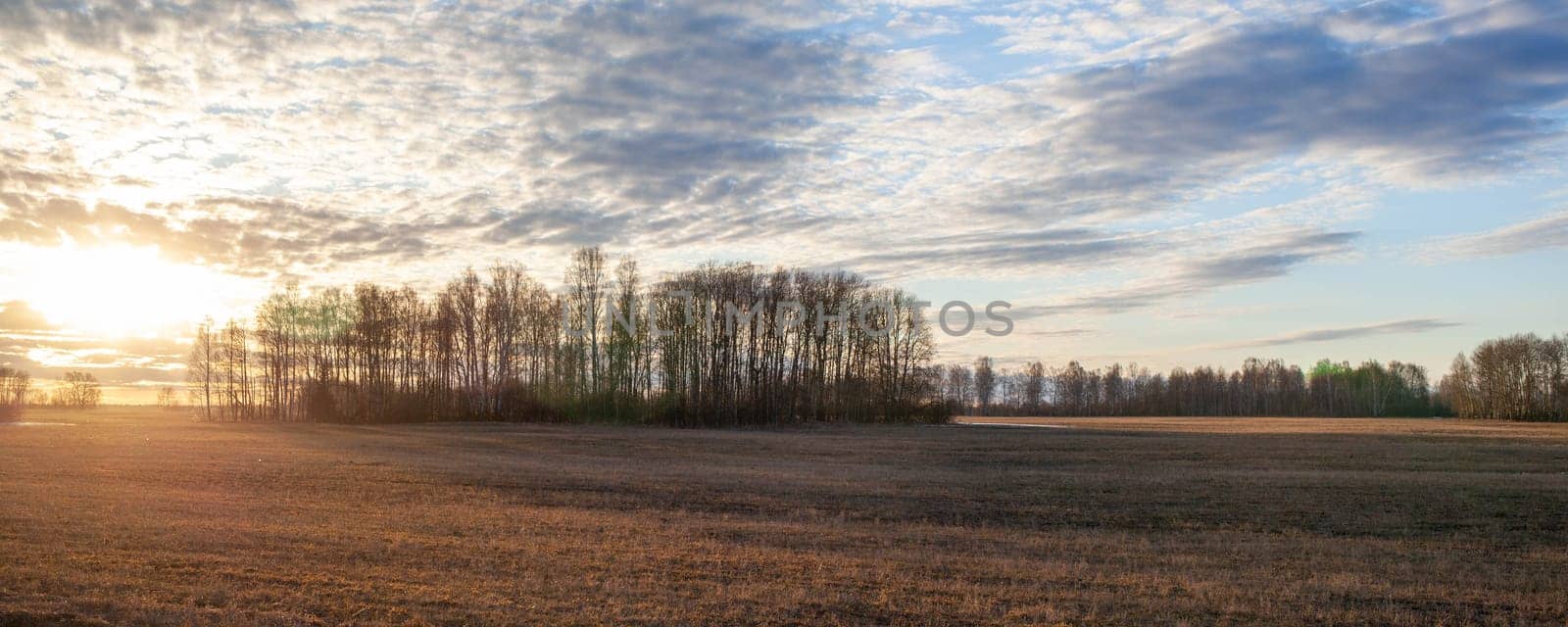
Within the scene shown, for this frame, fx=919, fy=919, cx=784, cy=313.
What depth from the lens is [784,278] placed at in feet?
294

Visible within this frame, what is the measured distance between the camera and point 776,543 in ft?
54.1

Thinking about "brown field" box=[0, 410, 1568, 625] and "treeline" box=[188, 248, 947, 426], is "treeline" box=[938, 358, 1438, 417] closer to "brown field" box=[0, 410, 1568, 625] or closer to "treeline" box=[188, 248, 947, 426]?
"treeline" box=[188, 248, 947, 426]

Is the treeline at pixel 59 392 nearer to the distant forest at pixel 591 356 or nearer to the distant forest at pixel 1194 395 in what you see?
the distant forest at pixel 591 356

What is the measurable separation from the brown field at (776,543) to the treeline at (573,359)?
47.3 metres

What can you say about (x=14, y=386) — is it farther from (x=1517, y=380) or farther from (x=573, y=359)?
(x=1517, y=380)

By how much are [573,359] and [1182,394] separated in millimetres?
140415

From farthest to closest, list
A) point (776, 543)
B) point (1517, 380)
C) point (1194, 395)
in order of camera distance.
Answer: point (1194, 395)
point (1517, 380)
point (776, 543)

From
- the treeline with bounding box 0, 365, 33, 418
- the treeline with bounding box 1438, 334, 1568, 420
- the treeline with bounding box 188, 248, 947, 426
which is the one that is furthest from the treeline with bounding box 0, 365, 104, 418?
the treeline with bounding box 1438, 334, 1568, 420

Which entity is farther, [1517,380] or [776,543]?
[1517,380]

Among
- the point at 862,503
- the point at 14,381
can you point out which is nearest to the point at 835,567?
the point at 862,503

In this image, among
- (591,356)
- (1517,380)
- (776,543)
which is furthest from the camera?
(1517,380)

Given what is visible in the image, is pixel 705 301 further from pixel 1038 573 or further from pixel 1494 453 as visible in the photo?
pixel 1038 573

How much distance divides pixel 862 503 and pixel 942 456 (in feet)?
63.0

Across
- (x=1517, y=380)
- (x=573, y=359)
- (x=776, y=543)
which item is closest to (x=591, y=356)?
(x=573, y=359)
